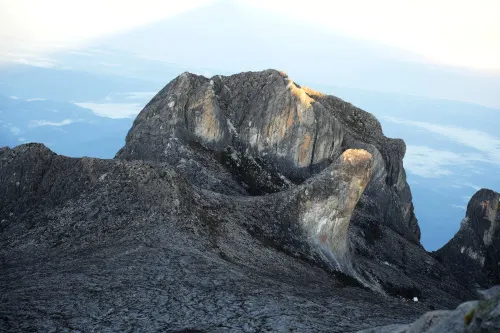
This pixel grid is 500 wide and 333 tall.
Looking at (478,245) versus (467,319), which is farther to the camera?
(478,245)

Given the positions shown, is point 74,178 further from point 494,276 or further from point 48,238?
point 494,276

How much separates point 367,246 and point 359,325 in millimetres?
53744

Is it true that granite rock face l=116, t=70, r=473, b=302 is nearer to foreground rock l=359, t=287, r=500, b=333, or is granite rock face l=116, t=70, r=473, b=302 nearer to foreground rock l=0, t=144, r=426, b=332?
foreground rock l=0, t=144, r=426, b=332

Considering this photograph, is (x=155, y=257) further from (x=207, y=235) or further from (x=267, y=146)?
(x=267, y=146)

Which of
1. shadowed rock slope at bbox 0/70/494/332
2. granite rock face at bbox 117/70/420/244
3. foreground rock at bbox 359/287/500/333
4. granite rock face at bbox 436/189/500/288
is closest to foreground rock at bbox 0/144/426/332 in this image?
shadowed rock slope at bbox 0/70/494/332

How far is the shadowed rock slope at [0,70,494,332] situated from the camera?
3088 cm

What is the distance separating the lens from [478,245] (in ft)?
315

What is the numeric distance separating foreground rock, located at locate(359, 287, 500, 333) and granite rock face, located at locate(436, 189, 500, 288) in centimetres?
8248

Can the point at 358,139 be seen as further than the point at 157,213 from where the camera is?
Yes

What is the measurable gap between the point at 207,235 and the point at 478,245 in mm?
70731

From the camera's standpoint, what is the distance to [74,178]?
5022cm

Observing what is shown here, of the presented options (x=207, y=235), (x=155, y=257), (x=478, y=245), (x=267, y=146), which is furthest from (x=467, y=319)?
(x=478, y=245)

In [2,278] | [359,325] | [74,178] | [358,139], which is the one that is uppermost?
[358,139]

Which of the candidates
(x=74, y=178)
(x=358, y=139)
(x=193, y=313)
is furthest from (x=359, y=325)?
(x=358, y=139)
